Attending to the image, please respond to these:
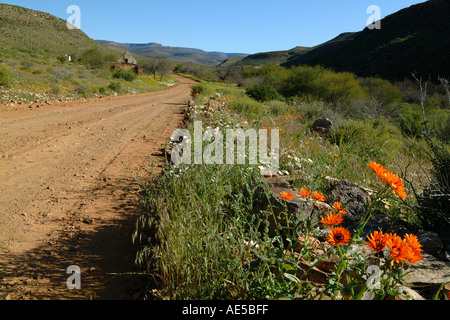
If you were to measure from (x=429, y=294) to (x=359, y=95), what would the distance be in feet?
59.8

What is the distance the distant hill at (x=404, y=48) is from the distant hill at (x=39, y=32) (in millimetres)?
41616

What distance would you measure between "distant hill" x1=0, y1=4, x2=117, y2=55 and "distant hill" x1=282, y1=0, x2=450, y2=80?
41.6 m

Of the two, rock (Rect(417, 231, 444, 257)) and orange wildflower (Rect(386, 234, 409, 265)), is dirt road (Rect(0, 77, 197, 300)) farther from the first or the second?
rock (Rect(417, 231, 444, 257))

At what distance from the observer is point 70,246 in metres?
3.06

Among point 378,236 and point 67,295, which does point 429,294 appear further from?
point 67,295

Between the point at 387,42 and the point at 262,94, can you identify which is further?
the point at 387,42

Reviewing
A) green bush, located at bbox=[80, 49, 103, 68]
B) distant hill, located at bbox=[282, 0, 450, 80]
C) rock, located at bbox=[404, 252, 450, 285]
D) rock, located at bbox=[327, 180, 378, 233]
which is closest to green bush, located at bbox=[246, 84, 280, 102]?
rock, located at bbox=[327, 180, 378, 233]

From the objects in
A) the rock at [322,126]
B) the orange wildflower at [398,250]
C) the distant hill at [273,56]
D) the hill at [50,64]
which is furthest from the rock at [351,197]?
the distant hill at [273,56]

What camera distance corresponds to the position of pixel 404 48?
122 feet

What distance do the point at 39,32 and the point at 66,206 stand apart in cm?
6567

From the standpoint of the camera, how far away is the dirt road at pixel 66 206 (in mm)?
2543

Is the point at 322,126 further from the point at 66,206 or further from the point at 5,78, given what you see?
the point at 5,78

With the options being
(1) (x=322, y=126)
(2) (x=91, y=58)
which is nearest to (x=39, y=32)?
(2) (x=91, y=58)
